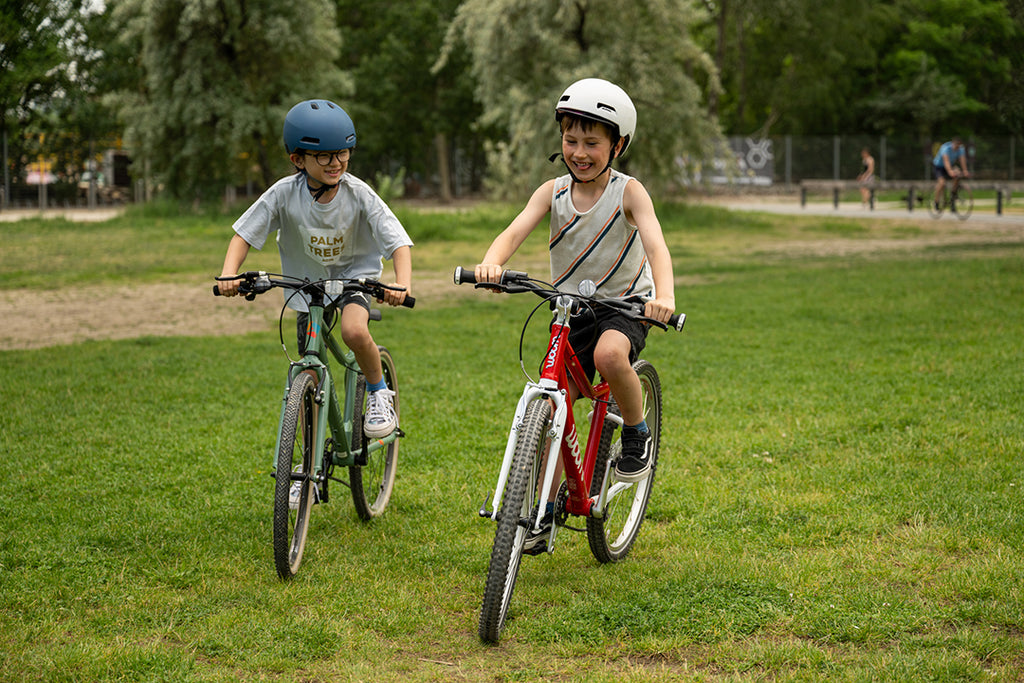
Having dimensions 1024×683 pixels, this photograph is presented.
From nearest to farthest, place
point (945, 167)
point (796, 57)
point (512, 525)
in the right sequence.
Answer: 1. point (512, 525)
2. point (945, 167)
3. point (796, 57)

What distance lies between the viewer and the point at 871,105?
50.0 meters

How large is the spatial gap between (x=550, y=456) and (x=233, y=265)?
165cm

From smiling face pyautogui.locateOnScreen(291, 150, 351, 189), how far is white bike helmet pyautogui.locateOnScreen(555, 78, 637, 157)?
3.55 ft

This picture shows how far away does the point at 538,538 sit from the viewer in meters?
4.14

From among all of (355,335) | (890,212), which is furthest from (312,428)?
(890,212)

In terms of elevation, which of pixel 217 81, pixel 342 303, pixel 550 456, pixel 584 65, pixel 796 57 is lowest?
pixel 550 456

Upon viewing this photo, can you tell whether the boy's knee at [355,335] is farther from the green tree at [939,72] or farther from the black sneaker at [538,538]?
the green tree at [939,72]

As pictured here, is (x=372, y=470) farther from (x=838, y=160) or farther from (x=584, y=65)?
(x=838, y=160)

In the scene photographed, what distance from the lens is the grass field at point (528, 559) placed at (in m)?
3.84

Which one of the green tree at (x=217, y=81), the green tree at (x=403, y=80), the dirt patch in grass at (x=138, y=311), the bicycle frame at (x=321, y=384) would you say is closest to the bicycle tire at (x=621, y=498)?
the bicycle frame at (x=321, y=384)

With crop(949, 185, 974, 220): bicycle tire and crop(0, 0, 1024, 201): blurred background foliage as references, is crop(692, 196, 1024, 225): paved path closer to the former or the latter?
crop(949, 185, 974, 220): bicycle tire

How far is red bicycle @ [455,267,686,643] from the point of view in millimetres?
3807

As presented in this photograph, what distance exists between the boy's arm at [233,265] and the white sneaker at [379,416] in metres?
0.88

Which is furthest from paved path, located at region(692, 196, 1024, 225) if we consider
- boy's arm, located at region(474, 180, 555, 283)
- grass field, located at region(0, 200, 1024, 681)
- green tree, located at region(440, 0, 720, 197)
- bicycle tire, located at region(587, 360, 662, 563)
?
boy's arm, located at region(474, 180, 555, 283)
